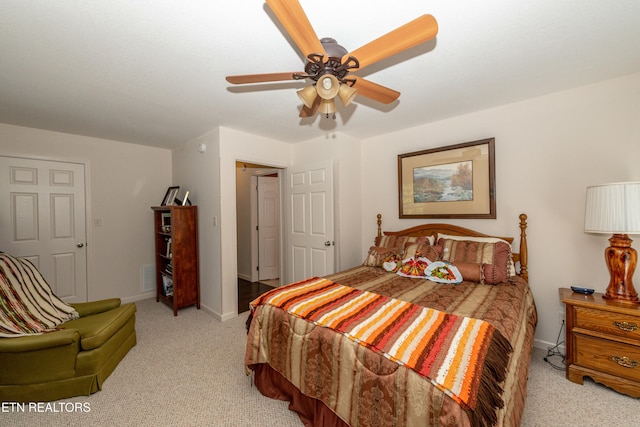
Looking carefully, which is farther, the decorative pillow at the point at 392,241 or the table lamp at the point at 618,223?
the decorative pillow at the point at 392,241

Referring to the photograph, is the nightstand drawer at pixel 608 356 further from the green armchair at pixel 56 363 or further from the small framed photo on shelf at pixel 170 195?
the small framed photo on shelf at pixel 170 195

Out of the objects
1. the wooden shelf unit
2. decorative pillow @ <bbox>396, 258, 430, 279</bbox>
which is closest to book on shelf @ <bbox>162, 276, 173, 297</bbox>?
the wooden shelf unit

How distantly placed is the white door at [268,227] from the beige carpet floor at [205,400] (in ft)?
8.47

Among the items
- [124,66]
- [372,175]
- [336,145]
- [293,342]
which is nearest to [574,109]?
[372,175]

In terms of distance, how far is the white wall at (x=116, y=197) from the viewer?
3.47 meters

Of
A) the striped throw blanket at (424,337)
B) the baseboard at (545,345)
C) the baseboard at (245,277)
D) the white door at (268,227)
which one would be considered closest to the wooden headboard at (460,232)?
the baseboard at (545,345)

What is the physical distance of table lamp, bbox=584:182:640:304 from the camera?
5.91 feet

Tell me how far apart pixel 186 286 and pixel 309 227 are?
6.05 feet

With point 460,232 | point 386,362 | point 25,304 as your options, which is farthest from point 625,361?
point 25,304

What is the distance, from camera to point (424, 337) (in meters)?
1.32

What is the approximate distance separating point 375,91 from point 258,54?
82 centimetres

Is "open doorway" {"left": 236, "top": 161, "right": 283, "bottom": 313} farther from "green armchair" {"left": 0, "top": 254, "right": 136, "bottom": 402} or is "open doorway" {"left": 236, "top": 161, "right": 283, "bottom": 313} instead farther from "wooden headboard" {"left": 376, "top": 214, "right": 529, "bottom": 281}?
"green armchair" {"left": 0, "top": 254, "right": 136, "bottom": 402}

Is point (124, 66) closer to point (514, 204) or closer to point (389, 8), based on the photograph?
point (389, 8)

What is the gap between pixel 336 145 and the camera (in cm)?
346
